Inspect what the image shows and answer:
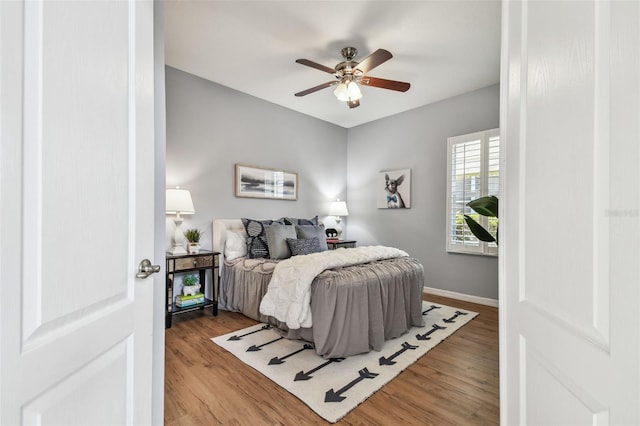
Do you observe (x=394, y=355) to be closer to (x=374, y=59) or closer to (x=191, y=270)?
(x=191, y=270)

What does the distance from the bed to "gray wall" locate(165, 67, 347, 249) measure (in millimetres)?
873

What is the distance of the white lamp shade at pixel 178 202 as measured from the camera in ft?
9.78

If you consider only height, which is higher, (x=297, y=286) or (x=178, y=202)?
(x=178, y=202)

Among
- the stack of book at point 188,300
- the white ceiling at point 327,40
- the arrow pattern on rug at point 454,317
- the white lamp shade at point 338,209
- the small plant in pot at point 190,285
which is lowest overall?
the arrow pattern on rug at point 454,317

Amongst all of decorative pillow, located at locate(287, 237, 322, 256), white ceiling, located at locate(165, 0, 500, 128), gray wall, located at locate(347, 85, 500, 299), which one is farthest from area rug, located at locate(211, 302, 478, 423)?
white ceiling, located at locate(165, 0, 500, 128)

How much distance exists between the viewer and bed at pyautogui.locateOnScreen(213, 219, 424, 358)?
7.49ft

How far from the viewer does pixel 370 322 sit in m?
2.44

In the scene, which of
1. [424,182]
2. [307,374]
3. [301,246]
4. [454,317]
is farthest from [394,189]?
[307,374]

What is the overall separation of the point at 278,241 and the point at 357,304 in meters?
1.47

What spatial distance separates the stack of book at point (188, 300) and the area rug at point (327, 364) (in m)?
0.67
